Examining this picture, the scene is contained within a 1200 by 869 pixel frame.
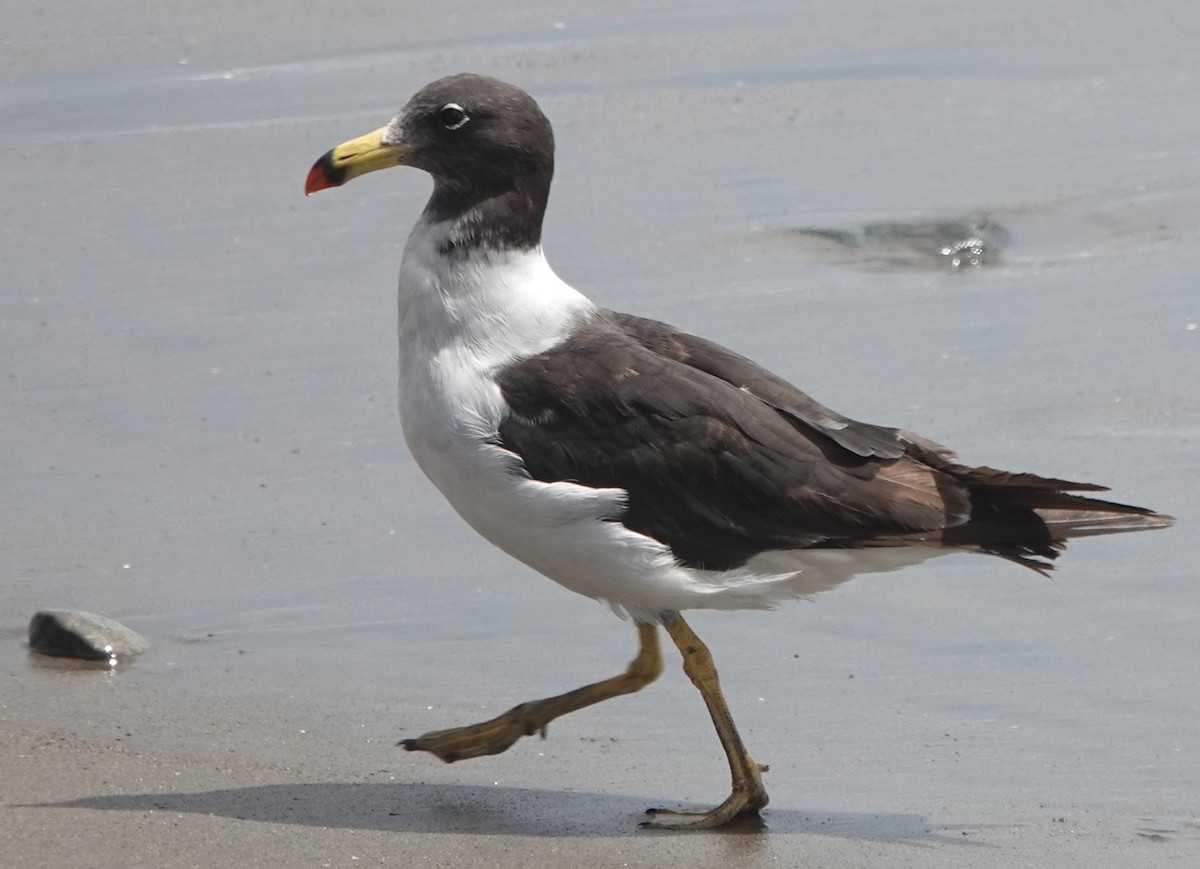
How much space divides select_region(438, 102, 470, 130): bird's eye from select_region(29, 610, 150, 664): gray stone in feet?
5.96

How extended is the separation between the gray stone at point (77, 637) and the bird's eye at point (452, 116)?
5.96 feet

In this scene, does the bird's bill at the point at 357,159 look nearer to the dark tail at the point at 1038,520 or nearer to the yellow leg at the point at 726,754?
the yellow leg at the point at 726,754

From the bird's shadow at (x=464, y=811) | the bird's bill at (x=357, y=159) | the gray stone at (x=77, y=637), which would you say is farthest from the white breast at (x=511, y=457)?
the gray stone at (x=77, y=637)

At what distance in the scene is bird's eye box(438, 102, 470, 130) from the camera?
5668 mm

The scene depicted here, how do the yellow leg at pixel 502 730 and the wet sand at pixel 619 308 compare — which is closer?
the wet sand at pixel 619 308

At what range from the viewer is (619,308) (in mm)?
8711

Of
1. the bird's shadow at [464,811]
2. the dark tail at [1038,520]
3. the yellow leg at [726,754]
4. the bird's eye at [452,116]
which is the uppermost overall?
the bird's eye at [452,116]

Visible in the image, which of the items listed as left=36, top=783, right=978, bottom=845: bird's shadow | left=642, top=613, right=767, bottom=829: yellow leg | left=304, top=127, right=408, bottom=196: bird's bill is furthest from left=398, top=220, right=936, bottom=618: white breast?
left=36, top=783, right=978, bottom=845: bird's shadow

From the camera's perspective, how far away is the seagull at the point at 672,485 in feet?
17.2

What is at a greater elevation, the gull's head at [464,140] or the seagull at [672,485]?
the gull's head at [464,140]

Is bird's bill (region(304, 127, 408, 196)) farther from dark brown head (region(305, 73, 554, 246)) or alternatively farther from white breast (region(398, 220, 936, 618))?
white breast (region(398, 220, 936, 618))

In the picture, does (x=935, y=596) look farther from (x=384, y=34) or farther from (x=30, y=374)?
(x=384, y=34)

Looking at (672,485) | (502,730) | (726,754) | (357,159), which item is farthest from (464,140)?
(726,754)

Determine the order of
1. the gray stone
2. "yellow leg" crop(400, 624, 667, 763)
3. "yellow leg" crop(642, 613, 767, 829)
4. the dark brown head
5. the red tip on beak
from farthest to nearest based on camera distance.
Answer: the gray stone → the red tip on beak → the dark brown head → "yellow leg" crop(400, 624, 667, 763) → "yellow leg" crop(642, 613, 767, 829)
